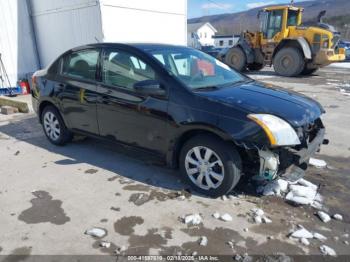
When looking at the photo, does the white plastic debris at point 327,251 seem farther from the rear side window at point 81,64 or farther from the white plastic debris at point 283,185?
the rear side window at point 81,64

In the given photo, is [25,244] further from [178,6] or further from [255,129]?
[178,6]

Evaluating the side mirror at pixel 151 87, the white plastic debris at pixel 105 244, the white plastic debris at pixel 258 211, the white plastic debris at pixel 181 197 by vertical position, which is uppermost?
the side mirror at pixel 151 87

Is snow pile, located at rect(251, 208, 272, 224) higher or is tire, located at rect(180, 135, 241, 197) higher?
tire, located at rect(180, 135, 241, 197)

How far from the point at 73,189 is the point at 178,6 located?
26.5 ft

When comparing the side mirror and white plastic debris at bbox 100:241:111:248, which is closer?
white plastic debris at bbox 100:241:111:248

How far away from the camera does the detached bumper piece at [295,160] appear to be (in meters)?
3.10

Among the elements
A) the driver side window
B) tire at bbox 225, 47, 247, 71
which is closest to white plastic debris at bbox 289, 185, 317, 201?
the driver side window

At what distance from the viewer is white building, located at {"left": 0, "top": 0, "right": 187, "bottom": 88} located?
8.14m

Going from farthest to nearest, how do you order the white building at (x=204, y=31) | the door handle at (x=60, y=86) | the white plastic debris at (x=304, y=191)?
the white building at (x=204, y=31)
the door handle at (x=60, y=86)
the white plastic debris at (x=304, y=191)

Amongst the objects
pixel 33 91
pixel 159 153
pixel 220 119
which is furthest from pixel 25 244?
pixel 33 91

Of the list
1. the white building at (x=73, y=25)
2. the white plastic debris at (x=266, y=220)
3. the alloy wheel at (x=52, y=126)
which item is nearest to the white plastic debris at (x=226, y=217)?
the white plastic debris at (x=266, y=220)

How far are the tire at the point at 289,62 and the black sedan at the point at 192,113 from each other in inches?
402

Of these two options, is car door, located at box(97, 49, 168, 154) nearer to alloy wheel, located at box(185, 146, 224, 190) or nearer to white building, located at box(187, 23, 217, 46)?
alloy wheel, located at box(185, 146, 224, 190)

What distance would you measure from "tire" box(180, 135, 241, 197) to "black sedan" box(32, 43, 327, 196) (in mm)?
10
